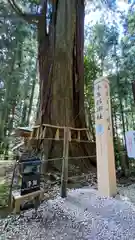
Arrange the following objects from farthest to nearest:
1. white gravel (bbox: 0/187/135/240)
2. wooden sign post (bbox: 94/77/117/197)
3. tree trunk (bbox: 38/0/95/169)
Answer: tree trunk (bbox: 38/0/95/169)
wooden sign post (bbox: 94/77/117/197)
white gravel (bbox: 0/187/135/240)

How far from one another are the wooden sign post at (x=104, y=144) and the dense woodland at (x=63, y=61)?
53.7 inches

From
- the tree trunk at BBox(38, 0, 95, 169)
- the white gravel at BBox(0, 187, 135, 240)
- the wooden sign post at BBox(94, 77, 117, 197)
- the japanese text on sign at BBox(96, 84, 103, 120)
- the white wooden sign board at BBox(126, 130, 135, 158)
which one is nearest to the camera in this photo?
the white gravel at BBox(0, 187, 135, 240)

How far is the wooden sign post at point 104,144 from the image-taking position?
2684 millimetres

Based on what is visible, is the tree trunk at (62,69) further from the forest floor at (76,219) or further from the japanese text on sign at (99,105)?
the forest floor at (76,219)

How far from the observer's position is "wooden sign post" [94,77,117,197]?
2684 mm

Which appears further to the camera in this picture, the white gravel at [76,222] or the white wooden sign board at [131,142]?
the white wooden sign board at [131,142]

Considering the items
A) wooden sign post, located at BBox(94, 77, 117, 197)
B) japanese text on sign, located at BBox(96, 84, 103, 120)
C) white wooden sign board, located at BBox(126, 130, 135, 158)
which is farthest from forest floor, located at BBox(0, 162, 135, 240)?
japanese text on sign, located at BBox(96, 84, 103, 120)

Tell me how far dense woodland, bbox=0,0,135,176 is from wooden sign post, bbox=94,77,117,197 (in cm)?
136

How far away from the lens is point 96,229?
1755 millimetres

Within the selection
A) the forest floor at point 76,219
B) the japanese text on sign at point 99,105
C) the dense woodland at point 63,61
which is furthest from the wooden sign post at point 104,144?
the dense woodland at point 63,61

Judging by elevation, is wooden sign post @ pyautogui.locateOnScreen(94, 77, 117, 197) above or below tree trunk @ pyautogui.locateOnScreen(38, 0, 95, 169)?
below

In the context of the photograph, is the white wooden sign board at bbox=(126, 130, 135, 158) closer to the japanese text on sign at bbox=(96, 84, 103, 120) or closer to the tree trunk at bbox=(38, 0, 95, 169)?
the japanese text on sign at bbox=(96, 84, 103, 120)

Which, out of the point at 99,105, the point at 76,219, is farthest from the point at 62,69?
the point at 76,219

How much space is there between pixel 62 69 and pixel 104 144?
103 inches
